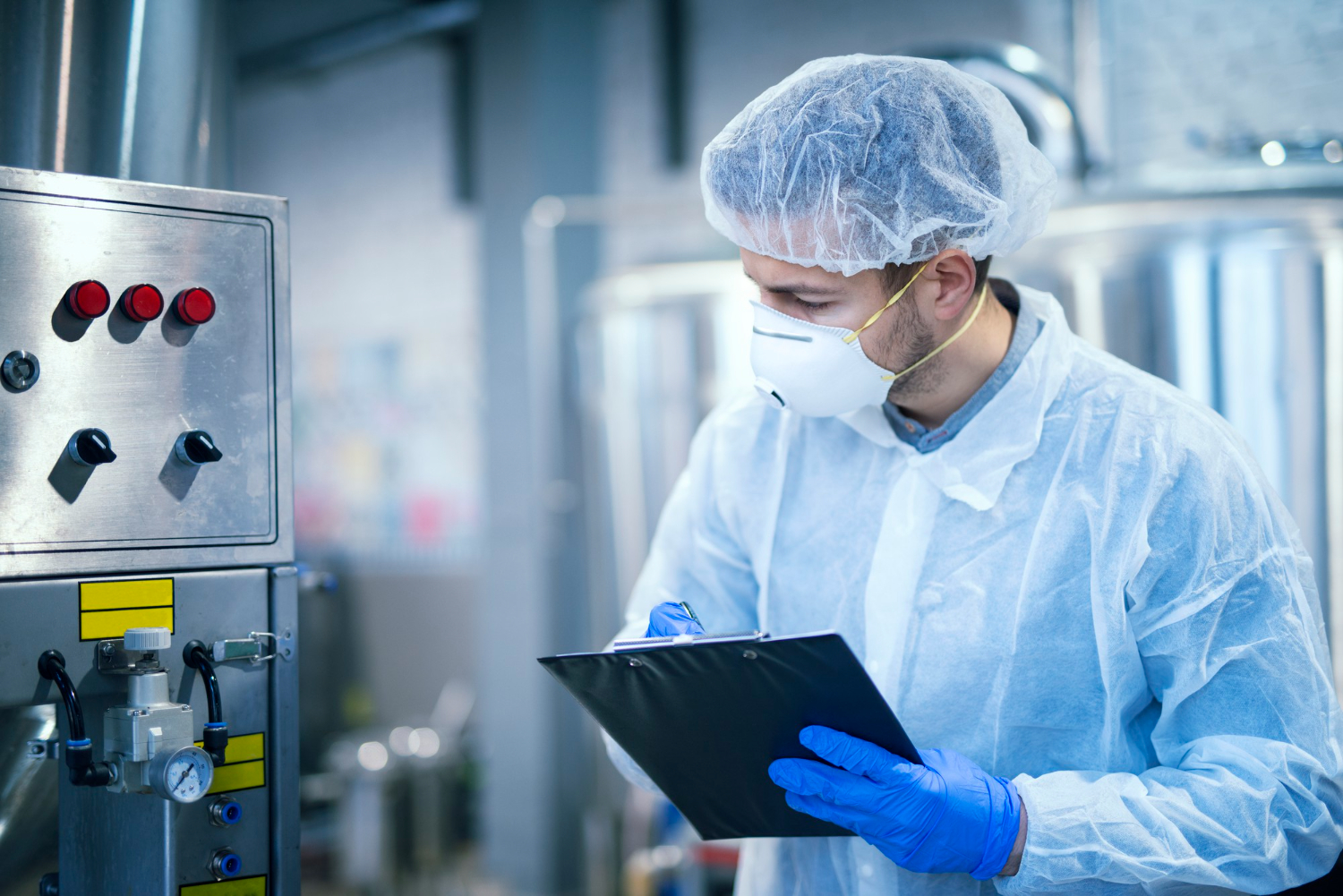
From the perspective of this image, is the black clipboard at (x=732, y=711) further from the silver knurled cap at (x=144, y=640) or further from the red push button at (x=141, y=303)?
the red push button at (x=141, y=303)

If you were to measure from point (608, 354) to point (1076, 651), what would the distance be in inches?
67.7

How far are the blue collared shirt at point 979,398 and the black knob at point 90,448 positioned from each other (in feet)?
2.37

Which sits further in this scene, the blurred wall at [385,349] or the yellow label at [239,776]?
the blurred wall at [385,349]

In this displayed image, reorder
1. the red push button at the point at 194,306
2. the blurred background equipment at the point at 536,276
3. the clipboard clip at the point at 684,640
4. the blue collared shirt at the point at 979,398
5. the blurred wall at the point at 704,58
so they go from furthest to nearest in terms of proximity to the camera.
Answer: the blurred wall at the point at 704,58
the blurred background equipment at the point at 536,276
the blue collared shirt at the point at 979,398
the red push button at the point at 194,306
the clipboard clip at the point at 684,640

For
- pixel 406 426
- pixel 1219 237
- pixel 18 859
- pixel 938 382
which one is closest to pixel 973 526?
pixel 938 382

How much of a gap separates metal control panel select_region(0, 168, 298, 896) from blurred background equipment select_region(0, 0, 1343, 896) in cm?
2

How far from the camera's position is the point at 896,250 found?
1.00 meters

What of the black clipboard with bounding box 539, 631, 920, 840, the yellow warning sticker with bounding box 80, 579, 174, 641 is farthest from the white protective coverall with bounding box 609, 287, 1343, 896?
the yellow warning sticker with bounding box 80, 579, 174, 641

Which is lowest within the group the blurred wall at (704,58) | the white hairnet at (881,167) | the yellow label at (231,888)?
the yellow label at (231,888)

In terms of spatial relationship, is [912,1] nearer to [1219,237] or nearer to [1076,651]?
[1219,237]

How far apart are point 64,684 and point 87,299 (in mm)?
311

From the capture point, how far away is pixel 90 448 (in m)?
0.90

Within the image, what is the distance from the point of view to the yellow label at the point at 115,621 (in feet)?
2.97

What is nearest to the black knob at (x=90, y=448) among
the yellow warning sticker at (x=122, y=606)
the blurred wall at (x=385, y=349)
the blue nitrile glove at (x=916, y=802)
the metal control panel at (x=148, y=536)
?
the metal control panel at (x=148, y=536)
